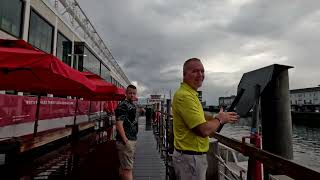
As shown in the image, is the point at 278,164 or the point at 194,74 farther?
the point at 194,74

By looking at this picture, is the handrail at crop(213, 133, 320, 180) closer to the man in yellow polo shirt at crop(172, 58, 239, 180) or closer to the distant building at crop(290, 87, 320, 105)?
the man in yellow polo shirt at crop(172, 58, 239, 180)

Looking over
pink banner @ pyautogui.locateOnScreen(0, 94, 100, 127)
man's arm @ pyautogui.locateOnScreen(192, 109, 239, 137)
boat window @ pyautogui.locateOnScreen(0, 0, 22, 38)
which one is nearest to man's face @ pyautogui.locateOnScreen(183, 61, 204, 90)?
man's arm @ pyautogui.locateOnScreen(192, 109, 239, 137)

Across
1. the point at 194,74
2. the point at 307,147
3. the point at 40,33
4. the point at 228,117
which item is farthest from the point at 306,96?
the point at 228,117

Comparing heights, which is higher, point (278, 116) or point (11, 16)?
point (11, 16)

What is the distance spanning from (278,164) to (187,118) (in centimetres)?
85

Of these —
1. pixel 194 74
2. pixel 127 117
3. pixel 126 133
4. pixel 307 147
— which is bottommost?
pixel 307 147

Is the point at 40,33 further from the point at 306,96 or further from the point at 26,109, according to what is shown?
the point at 306,96

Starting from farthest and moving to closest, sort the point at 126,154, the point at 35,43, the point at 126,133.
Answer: the point at 35,43 < the point at 126,133 < the point at 126,154

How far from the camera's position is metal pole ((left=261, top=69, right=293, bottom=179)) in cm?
219

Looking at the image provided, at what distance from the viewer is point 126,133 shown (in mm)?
4883

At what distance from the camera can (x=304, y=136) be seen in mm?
46000

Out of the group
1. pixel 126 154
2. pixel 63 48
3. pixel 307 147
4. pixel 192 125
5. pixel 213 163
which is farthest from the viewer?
pixel 307 147

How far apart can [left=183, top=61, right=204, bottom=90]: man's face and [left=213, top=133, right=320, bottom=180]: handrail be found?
0.67 meters

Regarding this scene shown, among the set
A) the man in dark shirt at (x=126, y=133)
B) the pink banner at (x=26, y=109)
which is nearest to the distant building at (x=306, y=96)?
the pink banner at (x=26, y=109)
